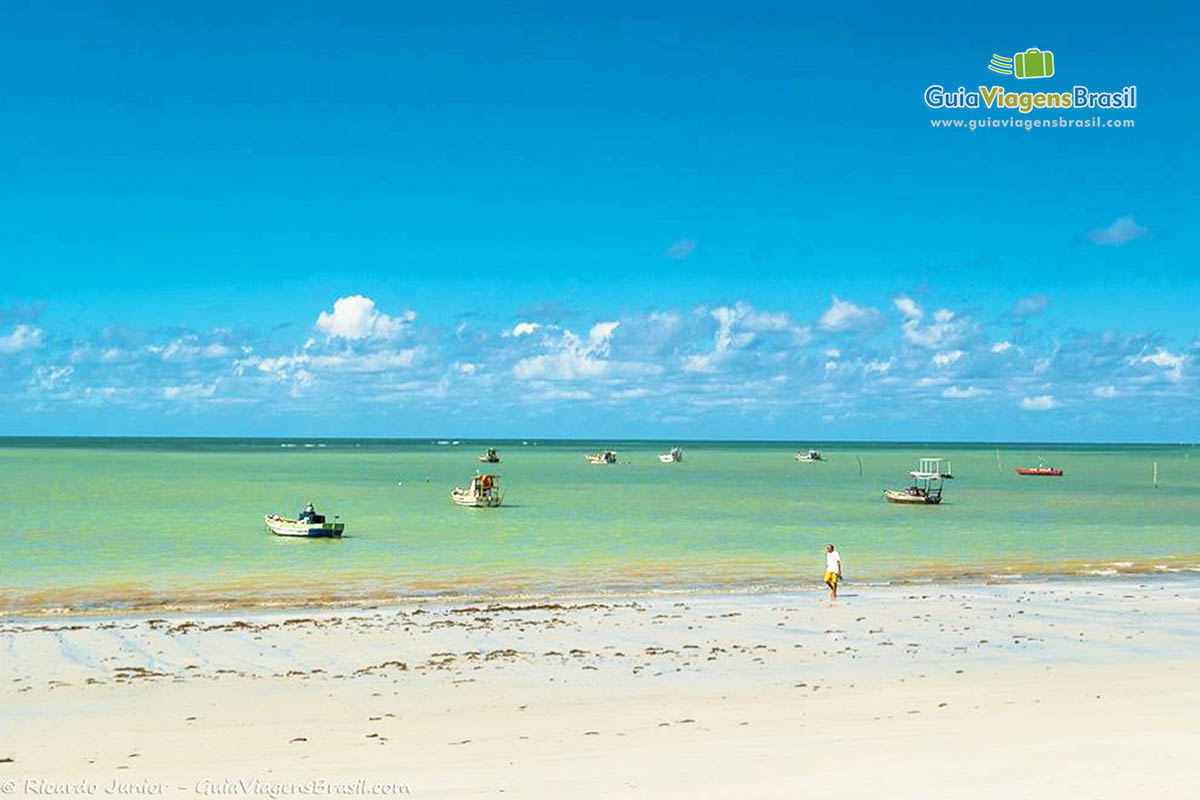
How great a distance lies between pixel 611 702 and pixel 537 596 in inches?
617

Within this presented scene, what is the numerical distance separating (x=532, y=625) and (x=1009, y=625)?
10892 mm

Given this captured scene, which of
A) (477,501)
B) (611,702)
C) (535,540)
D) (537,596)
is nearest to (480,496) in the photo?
(477,501)

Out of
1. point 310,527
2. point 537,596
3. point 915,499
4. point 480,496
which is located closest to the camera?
point 537,596

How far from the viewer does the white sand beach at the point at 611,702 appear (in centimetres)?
1257

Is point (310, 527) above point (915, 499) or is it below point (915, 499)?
below

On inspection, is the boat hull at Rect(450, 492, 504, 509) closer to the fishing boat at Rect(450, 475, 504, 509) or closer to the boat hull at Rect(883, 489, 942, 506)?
the fishing boat at Rect(450, 475, 504, 509)

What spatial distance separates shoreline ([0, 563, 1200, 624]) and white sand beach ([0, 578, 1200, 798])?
155 cm

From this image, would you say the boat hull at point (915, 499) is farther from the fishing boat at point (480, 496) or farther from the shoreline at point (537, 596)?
the shoreline at point (537, 596)

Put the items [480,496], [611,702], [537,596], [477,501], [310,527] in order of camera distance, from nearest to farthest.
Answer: [611,702] < [537,596] < [310,527] < [477,501] < [480,496]

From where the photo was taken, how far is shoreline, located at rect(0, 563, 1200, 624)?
97.0ft

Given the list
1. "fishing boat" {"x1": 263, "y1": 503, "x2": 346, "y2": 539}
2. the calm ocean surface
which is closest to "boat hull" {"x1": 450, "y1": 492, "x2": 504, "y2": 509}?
the calm ocean surface

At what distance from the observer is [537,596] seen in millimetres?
33031

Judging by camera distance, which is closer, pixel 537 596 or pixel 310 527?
pixel 537 596

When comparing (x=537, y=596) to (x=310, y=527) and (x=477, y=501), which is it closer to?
(x=310, y=527)
